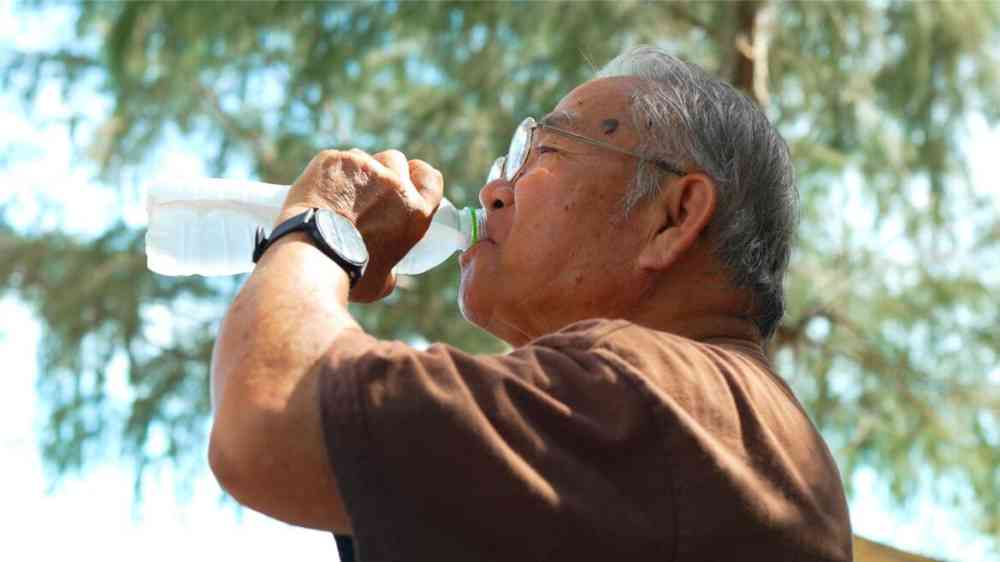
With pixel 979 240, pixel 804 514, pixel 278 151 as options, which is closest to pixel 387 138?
pixel 278 151

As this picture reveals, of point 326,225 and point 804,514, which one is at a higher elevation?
point 326,225

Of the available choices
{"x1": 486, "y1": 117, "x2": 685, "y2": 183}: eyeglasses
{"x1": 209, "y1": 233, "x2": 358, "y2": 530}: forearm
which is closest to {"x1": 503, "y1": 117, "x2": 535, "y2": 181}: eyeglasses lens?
{"x1": 486, "y1": 117, "x2": 685, "y2": 183}: eyeglasses

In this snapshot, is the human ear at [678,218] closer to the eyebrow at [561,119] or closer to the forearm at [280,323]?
the eyebrow at [561,119]

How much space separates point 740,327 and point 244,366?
0.77 metres

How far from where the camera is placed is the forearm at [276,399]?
1589mm

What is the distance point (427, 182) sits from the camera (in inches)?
81.8

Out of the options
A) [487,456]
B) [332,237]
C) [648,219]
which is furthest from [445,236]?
[487,456]

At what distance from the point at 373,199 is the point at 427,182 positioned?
139 millimetres

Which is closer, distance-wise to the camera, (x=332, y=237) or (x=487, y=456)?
(x=487, y=456)

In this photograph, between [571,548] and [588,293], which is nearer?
[571,548]

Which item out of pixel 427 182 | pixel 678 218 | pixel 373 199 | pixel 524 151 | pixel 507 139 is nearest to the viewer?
pixel 373 199

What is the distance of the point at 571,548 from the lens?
64.4 inches

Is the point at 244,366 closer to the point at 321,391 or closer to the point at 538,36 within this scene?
the point at 321,391

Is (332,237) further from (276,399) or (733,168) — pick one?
(733,168)
